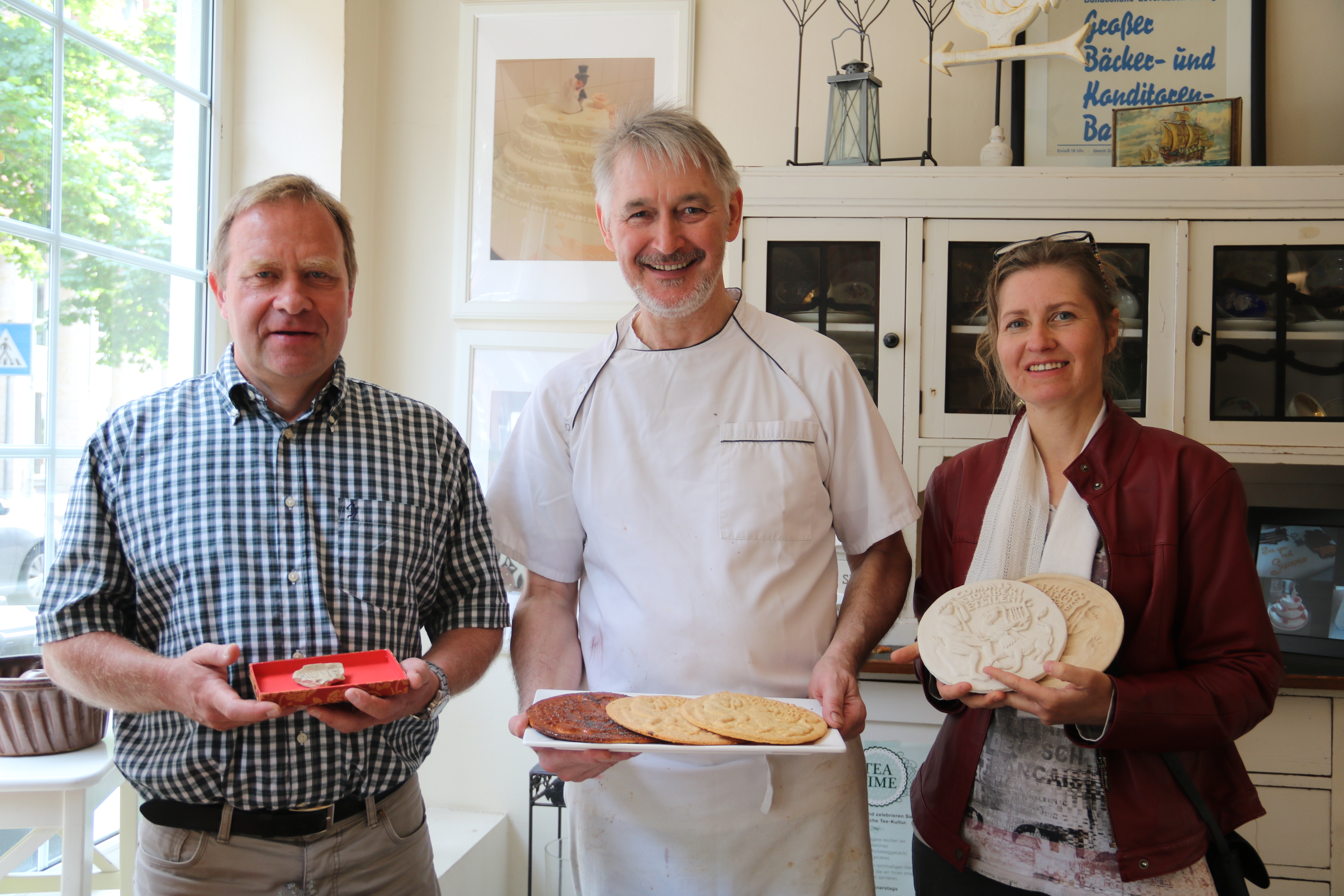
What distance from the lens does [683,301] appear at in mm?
1446

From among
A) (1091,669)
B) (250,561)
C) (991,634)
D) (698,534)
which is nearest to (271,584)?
(250,561)

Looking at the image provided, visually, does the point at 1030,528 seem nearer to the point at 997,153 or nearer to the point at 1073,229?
the point at 1073,229

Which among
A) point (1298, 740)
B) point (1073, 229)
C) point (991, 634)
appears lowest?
point (1298, 740)

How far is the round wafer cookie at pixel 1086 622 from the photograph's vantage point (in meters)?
1.20

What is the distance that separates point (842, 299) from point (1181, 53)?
1301mm

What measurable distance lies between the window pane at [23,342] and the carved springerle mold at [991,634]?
2051 millimetres

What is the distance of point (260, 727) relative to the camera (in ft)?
4.05

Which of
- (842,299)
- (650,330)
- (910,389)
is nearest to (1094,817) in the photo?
(650,330)

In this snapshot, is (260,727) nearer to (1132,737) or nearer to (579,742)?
(579,742)

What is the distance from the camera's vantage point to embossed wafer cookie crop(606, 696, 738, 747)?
1149mm

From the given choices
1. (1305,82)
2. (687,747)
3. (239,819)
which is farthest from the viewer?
(1305,82)

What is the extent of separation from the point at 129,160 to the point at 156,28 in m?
0.41

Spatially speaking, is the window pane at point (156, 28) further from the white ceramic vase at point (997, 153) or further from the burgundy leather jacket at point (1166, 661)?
the burgundy leather jacket at point (1166, 661)

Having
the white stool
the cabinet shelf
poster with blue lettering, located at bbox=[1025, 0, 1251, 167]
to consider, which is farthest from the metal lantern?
the white stool
